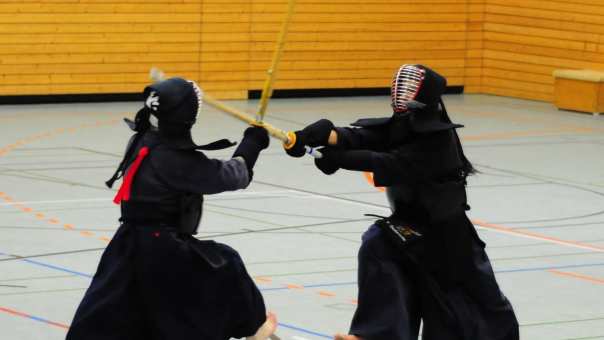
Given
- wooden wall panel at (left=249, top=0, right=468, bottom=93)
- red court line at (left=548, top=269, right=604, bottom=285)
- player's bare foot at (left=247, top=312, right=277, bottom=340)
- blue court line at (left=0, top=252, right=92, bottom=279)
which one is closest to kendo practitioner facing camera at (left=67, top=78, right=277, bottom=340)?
player's bare foot at (left=247, top=312, right=277, bottom=340)

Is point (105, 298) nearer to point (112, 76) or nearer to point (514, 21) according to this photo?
point (112, 76)

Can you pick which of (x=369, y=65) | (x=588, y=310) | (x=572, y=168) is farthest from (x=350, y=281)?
(x=369, y=65)

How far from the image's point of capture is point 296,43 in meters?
22.1

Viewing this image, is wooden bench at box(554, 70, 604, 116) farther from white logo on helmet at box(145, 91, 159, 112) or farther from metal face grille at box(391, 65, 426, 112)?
white logo on helmet at box(145, 91, 159, 112)

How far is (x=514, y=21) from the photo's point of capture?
23.3 meters

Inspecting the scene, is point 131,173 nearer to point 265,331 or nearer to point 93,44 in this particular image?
point 265,331

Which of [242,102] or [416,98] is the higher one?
[416,98]

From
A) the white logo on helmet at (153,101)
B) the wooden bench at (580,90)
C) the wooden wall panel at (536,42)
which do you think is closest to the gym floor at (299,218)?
the wooden bench at (580,90)

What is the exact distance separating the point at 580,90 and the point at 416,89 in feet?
48.6

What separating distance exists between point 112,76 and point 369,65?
4.79 m

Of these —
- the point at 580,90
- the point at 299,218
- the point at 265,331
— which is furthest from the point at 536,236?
the point at 580,90

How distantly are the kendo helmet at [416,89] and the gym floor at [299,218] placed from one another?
2.07m

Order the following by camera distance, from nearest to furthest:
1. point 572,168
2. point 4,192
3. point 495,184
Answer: point 4,192
point 495,184
point 572,168

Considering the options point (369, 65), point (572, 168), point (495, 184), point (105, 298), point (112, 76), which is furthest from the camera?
point (369, 65)
